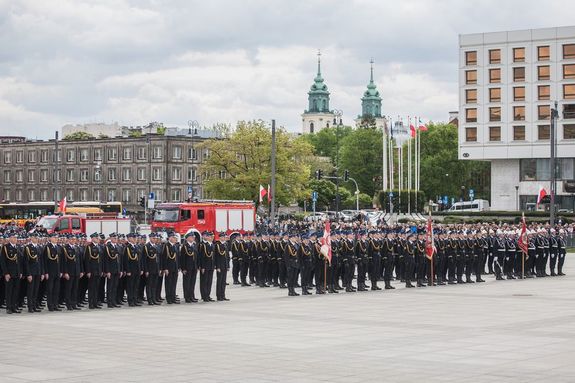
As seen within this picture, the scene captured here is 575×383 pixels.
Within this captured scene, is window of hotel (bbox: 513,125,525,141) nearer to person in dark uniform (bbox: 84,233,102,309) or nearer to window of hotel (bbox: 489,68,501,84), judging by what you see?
window of hotel (bbox: 489,68,501,84)

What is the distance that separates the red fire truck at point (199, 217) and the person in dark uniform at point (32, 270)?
29909 mm

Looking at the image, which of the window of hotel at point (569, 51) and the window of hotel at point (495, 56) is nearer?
the window of hotel at point (569, 51)

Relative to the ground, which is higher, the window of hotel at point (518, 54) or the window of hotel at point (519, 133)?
the window of hotel at point (518, 54)

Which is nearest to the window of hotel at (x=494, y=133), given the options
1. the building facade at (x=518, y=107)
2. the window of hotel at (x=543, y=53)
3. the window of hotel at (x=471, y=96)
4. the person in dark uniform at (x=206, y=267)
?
the building facade at (x=518, y=107)

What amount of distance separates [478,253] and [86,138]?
301 feet

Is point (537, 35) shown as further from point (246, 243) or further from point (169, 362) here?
point (169, 362)

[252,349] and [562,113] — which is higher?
[562,113]

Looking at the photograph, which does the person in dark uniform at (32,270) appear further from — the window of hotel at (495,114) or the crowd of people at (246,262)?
the window of hotel at (495,114)

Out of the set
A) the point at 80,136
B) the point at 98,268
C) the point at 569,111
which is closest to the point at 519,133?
the point at 569,111

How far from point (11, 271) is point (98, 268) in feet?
7.26

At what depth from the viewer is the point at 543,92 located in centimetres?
8462

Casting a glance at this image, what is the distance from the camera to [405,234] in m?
32.4

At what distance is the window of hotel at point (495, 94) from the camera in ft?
284

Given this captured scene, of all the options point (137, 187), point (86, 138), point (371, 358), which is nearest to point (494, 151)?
point (137, 187)
